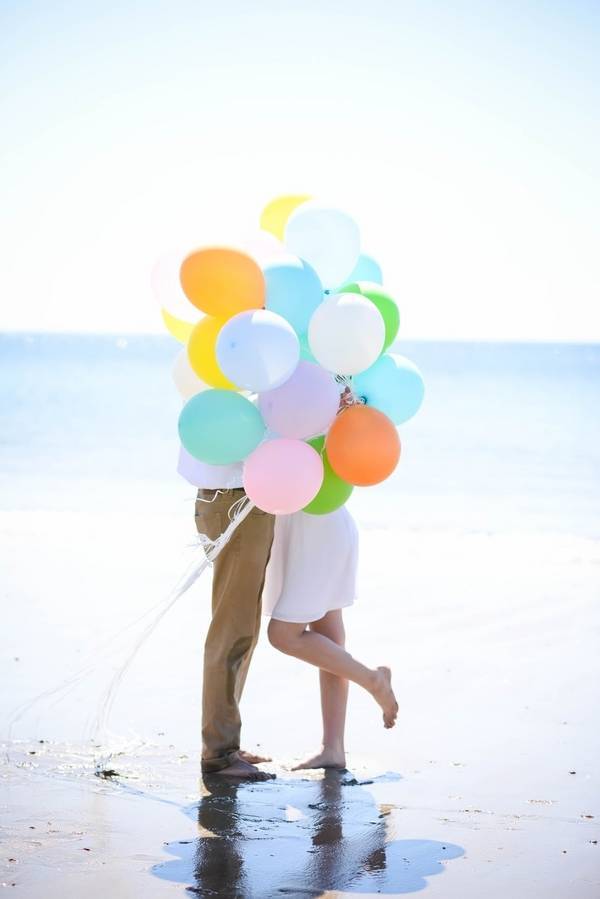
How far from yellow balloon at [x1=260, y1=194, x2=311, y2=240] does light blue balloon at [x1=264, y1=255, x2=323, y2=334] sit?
39cm

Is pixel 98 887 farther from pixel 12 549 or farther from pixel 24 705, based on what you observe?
pixel 12 549

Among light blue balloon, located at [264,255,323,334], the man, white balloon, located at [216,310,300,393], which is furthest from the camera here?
the man

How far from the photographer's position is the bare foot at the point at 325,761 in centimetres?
369

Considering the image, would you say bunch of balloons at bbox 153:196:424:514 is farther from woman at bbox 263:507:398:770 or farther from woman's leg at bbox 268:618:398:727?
woman's leg at bbox 268:618:398:727

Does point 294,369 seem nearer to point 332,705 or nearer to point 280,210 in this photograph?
point 280,210

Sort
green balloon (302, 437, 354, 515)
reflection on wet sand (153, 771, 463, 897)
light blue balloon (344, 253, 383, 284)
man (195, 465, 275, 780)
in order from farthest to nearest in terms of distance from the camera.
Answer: light blue balloon (344, 253, 383, 284) → man (195, 465, 275, 780) → green balloon (302, 437, 354, 515) → reflection on wet sand (153, 771, 463, 897)

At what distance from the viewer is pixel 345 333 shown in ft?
10.6

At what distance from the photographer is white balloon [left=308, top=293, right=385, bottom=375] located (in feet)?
10.6

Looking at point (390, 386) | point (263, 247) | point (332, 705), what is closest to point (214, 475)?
point (390, 386)

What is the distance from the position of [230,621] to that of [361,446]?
2.62ft

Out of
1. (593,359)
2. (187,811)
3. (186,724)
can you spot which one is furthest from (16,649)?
(593,359)

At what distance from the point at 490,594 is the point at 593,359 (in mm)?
50573

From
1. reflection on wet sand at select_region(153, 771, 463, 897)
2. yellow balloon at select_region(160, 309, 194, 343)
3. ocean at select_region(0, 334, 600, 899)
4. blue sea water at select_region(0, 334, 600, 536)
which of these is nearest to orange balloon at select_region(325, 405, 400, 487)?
yellow balloon at select_region(160, 309, 194, 343)

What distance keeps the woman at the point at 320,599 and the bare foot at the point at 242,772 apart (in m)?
0.18
